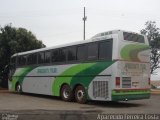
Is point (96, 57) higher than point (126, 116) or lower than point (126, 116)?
higher

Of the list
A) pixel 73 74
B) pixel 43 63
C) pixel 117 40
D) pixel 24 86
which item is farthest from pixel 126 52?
pixel 24 86

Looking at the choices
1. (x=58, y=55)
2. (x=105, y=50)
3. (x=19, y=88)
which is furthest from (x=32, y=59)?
(x=105, y=50)

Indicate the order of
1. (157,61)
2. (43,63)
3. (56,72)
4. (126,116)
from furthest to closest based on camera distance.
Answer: (157,61), (43,63), (56,72), (126,116)

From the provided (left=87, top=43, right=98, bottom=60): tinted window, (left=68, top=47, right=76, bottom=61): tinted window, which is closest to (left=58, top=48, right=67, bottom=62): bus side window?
(left=68, top=47, right=76, bottom=61): tinted window

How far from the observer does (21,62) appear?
25.8 m

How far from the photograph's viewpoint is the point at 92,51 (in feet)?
58.6

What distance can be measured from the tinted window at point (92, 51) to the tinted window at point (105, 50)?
1.02 feet

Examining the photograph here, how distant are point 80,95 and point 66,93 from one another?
1.58 meters

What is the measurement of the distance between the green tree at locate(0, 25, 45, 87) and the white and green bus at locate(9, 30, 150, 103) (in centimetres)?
1061

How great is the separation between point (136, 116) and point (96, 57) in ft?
17.5

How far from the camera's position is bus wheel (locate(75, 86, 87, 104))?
18281 millimetres

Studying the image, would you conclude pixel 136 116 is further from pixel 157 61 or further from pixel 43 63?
pixel 157 61

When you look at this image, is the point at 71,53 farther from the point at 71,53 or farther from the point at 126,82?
the point at 126,82

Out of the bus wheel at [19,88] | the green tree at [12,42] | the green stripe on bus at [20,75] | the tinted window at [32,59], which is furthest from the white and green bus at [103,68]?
the green tree at [12,42]
